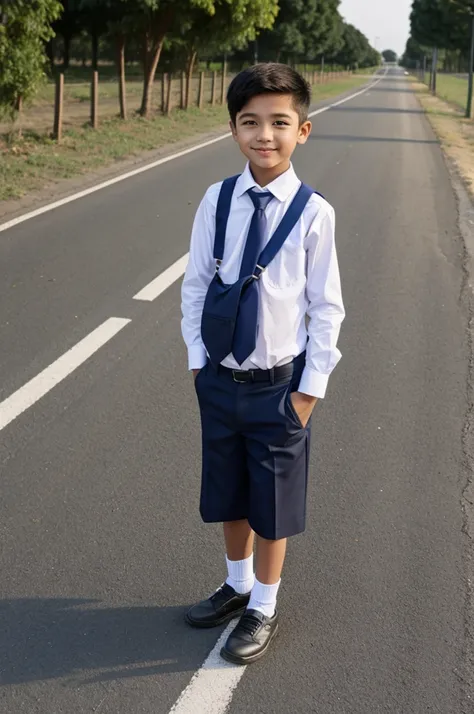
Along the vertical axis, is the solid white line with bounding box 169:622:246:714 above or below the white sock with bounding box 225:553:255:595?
below

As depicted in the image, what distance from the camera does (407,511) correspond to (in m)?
4.08

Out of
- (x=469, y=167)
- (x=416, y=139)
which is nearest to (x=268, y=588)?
(x=469, y=167)

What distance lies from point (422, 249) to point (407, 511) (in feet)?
19.5

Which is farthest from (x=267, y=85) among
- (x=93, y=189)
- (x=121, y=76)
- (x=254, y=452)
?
(x=121, y=76)

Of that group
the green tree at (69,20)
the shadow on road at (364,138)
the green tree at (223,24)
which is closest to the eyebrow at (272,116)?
the shadow on road at (364,138)

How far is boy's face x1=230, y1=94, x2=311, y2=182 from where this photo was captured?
2.66 meters

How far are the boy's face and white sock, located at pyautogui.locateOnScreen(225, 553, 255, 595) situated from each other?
4.74 feet

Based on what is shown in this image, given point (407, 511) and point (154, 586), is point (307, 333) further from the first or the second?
point (407, 511)

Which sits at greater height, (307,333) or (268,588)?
(307,333)

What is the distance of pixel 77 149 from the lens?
632 inches

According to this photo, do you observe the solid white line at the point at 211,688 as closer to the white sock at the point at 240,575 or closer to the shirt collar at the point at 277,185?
the white sock at the point at 240,575

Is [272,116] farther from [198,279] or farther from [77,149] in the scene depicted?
[77,149]

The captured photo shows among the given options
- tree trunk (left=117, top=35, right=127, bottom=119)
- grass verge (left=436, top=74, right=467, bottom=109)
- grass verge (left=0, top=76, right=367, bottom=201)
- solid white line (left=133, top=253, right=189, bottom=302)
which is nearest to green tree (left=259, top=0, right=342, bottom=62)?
grass verge (left=436, top=74, right=467, bottom=109)

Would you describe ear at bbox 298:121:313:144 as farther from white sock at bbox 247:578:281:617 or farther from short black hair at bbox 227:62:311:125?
white sock at bbox 247:578:281:617
